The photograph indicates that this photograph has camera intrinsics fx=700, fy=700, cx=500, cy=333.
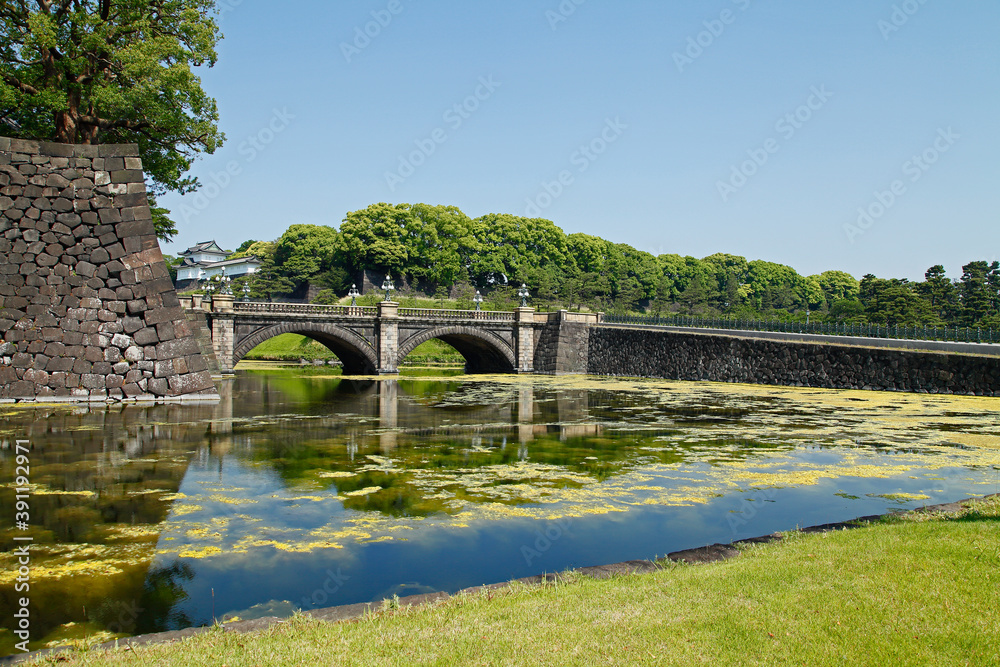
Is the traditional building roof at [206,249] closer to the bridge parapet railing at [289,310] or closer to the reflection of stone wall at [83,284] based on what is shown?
the bridge parapet railing at [289,310]

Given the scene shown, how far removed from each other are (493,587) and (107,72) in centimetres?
2548

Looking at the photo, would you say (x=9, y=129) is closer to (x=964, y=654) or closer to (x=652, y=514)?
(x=652, y=514)

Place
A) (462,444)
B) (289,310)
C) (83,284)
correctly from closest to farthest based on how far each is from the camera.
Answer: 1. (462,444)
2. (83,284)
3. (289,310)

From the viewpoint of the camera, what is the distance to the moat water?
6750 millimetres

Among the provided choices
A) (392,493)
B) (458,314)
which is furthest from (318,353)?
(392,493)

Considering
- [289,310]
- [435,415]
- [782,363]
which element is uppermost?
[289,310]

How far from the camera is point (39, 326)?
19594 mm

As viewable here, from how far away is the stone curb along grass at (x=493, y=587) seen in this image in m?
4.96

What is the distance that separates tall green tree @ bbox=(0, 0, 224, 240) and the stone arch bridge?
17.8m

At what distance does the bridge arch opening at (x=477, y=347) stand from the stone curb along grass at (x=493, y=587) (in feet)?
132

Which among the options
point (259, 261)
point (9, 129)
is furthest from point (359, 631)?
point (259, 261)

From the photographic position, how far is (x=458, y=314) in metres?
52.1

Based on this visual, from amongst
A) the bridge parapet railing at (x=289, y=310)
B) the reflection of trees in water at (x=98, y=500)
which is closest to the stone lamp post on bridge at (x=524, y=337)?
the bridge parapet railing at (x=289, y=310)

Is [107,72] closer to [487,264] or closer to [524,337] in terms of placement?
[524,337]
